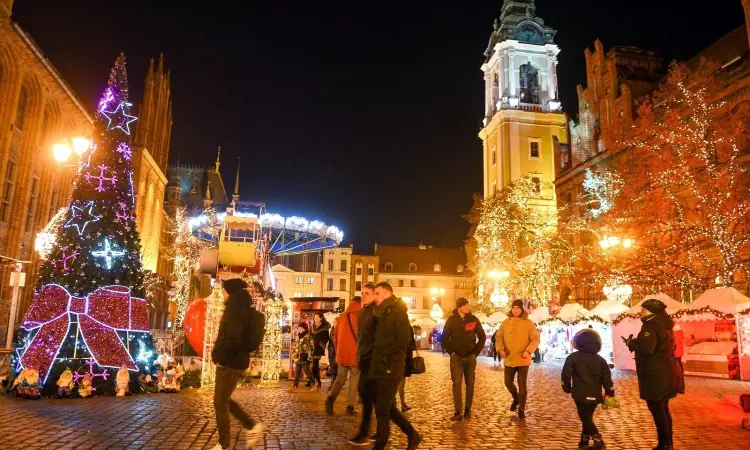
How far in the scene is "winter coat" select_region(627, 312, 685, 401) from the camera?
622 centimetres

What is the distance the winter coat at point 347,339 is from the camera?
30.8ft

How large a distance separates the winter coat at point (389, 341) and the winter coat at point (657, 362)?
270cm

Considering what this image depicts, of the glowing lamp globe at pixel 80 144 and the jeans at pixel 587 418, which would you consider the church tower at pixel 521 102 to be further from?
the jeans at pixel 587 418

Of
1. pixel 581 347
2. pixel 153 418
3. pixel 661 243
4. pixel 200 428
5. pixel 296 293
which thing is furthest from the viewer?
pixel 296 293

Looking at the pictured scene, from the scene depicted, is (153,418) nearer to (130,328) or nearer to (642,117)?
(130,328)

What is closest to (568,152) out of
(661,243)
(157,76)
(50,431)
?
(661,243)

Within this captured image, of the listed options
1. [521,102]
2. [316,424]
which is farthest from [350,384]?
[521,102]

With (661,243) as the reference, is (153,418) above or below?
below

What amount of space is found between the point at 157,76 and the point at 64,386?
115 ft

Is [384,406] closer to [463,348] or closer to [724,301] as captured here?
[463,348]

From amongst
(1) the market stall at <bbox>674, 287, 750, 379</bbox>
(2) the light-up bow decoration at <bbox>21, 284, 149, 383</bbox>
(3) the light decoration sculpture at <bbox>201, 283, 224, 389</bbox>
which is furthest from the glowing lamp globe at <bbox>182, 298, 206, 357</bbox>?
(1) the market stall at <bbox>674, 287, 750, 379</bbox>

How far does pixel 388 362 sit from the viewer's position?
227 inches

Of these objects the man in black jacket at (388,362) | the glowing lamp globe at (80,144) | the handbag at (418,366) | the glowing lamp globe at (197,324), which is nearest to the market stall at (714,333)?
the handbag at (418,366)

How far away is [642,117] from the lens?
24750mm
